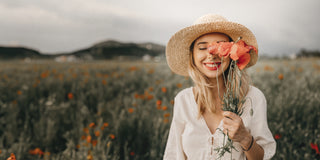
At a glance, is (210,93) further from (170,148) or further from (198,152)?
(170,148)

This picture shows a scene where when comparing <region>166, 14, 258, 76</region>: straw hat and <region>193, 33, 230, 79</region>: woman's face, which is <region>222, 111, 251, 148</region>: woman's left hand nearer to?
<region>193, 33, 230, 79</region>: woman's face

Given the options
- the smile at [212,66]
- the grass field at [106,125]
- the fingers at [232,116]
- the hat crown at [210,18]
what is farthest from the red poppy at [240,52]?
the grass field at [106,125]

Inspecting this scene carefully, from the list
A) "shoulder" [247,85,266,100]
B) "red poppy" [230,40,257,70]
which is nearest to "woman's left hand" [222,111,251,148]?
"red poppy" [230,40,257,70]

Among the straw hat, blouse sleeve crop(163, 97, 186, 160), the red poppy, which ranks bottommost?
blouse sleeve crop(163, 97, 186, 160)

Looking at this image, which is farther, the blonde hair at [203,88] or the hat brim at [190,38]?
the blonde hair at [203,88]

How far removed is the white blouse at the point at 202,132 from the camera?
1.39 metres

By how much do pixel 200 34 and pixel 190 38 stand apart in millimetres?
93

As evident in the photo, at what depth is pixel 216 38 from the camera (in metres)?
1.45

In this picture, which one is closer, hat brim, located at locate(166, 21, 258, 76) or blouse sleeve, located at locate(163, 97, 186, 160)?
hat brim, located at locate(166, 21, 258, 76)

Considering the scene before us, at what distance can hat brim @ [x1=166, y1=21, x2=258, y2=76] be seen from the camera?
1374 millimetres

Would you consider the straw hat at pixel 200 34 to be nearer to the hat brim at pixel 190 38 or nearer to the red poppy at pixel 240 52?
the hat brim at pixel 190 38

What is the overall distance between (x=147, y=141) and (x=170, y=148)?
2.70 feet

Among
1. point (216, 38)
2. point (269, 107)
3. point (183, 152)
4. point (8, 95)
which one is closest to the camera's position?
point (216, 38)

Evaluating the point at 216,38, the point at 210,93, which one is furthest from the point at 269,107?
the point at 216,38
